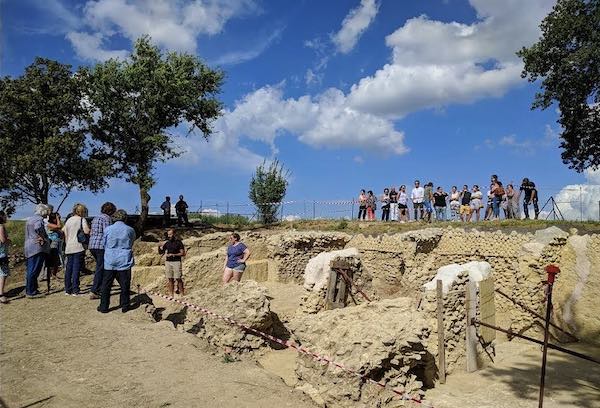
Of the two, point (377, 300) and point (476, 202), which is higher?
point (476, 202)

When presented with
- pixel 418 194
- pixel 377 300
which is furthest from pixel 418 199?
pixel 377 300

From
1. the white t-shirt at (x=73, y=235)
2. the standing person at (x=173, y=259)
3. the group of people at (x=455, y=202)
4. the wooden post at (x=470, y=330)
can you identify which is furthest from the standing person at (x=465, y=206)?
the white t-shirt at (x=73, y=235)

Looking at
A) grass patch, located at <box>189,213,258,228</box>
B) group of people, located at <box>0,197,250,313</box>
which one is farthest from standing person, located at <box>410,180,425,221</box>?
group of people, located at <box>0,197,250,313</box>

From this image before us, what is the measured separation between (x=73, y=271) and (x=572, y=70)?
1931cm

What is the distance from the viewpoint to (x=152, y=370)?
6.39 metres

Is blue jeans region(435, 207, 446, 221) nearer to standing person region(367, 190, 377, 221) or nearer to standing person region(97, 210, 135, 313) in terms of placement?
standing person region(367, 190, 377, 221)

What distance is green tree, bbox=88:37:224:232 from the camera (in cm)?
2403

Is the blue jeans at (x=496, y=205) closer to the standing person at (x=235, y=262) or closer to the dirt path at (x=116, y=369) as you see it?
the standing person at (x=235, y=262)

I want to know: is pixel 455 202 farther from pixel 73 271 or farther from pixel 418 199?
pixel 73 271

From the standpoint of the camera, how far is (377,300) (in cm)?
1136

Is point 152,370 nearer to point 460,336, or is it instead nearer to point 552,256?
point 460,336

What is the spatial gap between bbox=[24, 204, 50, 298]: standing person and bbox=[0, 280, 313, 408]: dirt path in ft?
3.74

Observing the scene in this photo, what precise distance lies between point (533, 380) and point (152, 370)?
708cm

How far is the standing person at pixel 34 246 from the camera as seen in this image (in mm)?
9227
